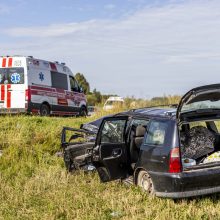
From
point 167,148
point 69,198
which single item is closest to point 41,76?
point 69,198

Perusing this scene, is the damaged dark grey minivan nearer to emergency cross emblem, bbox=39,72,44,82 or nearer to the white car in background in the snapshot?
emergency cross emblem, bbox=39,72,44,82

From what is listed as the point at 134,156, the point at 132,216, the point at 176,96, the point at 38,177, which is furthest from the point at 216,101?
the point at 176,96

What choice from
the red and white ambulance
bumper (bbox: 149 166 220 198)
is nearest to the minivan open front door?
bumper (bbox: 149 166 220 198)

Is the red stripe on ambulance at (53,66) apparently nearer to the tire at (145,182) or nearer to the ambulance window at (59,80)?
the ambulance window at (59,80)

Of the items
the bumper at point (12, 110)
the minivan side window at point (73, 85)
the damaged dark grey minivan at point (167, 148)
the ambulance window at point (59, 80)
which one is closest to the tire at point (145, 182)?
the damaged dark grey minivan at point (167, 148)

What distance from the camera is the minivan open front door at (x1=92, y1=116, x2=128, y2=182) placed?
748 cm

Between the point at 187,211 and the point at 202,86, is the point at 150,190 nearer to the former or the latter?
the point at 187,211

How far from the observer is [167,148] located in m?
6.53

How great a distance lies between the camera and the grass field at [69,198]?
6.19 metres

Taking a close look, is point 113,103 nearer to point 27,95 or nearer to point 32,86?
point 32,86

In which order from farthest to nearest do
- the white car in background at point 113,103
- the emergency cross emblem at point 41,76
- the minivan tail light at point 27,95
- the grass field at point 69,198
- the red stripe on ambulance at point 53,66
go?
the white car in background at point 113,103 < the red stripe on ambulance at point 53,66 < the emergency cross emblem at point 41,76 < the minivan tail light at point 27,95 < the grass field at point 69,198

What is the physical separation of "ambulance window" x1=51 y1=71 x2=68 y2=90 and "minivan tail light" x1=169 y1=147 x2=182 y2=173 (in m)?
13.2

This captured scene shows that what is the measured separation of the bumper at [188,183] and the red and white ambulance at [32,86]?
11.5 metres

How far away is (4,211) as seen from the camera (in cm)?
657
